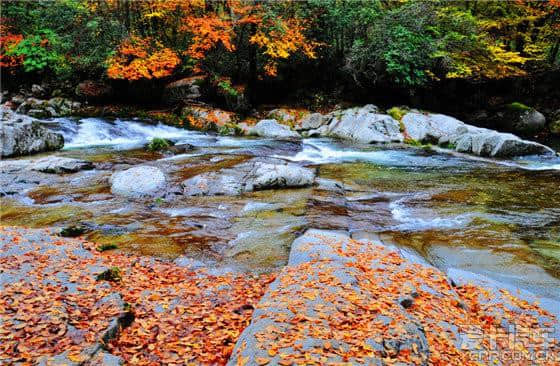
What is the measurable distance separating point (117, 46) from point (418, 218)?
1829 centimetres

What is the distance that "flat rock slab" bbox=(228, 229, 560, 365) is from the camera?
11.0ft

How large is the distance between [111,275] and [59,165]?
7362mm

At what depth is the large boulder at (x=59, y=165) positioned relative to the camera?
10.6 metres

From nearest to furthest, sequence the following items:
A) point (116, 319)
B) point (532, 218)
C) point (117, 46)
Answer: point (116, 319) < point (532, 218) < point (117, 46)

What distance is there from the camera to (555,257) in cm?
593

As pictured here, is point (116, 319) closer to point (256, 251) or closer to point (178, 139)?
point (256, 251)

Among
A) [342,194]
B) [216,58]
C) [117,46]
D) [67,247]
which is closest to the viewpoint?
[67,247]

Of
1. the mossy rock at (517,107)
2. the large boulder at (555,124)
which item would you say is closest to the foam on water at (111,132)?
the mossy rock at (517,107)

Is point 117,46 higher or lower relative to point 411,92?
higher

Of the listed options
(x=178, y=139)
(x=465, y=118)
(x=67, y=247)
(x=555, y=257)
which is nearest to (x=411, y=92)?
(x=465, y=118)

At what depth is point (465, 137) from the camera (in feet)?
49.4

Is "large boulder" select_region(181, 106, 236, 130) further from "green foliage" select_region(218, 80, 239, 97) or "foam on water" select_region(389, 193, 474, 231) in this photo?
"foam on water" select_region(389, 193, 474, 231)

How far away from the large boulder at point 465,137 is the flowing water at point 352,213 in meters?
0.77

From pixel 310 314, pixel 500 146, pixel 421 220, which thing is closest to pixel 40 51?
pixel 421 220
